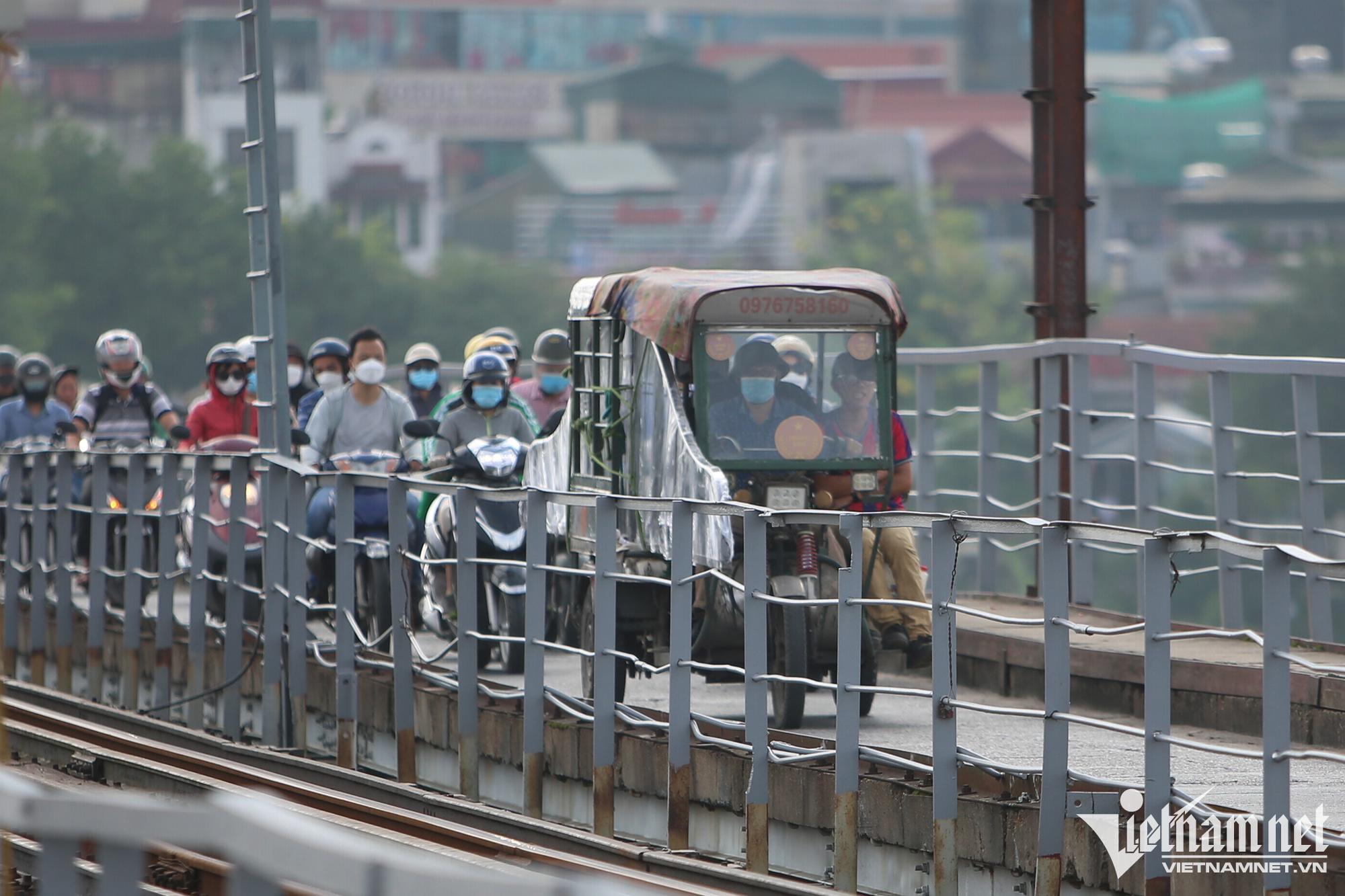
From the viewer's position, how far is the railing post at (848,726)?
8.12 m

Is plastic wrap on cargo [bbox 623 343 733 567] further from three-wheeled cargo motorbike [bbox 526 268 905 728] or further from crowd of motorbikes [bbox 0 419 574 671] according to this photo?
crowd of motorbikes [bbox 0 419 574 671]

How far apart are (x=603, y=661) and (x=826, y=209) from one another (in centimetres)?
11376

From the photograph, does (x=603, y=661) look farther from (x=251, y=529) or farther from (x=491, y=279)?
(x=491, y=279)

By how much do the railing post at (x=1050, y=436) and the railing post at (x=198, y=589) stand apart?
14.4ft

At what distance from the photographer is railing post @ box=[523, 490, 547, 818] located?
31.7 feet

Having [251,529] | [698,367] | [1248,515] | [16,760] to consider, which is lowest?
[1248,515]

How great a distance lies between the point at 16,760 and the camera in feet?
36.4

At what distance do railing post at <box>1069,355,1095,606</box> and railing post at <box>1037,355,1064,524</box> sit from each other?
18cm

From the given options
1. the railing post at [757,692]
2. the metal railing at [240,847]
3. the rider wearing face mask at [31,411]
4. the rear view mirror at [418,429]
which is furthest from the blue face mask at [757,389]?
the rider wearing face mask at [31,411]

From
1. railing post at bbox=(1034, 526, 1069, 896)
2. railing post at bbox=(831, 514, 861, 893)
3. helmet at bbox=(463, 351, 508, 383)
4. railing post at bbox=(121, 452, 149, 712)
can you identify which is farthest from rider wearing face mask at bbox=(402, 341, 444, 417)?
railing post at bbox=(1034, 526, 1069, 896)

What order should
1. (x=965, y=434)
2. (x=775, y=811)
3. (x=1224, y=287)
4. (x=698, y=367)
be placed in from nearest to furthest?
(x=775, y=811) → (x=698, y=367) → (x=965, y=434) → (x=1224, y=287)

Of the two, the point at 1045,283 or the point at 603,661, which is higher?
the point at 1045,283

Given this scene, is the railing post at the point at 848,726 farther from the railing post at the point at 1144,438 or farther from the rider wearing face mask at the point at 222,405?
the rider wearing face mask at the point at 222,405

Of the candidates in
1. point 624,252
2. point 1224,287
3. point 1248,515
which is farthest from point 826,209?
point 1248,515
